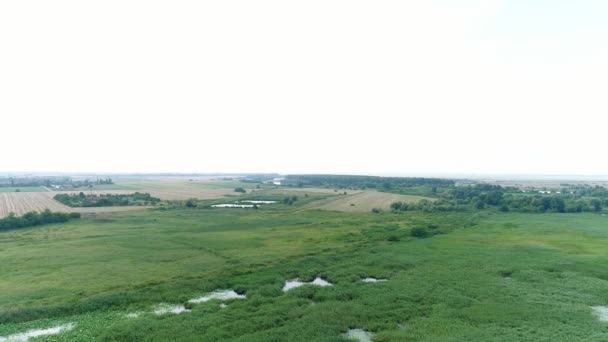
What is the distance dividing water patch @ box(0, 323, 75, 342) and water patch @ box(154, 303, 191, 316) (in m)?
5.18

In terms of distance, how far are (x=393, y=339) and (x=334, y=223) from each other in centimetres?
4377

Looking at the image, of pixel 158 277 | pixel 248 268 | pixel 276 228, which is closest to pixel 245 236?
pixel 276 228

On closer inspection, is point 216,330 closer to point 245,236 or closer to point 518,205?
point 245,236

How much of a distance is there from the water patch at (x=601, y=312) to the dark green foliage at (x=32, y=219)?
241ft

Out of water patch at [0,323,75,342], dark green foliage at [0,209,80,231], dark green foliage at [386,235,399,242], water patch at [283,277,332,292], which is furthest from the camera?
dark green foliage at [0,209,80,231]

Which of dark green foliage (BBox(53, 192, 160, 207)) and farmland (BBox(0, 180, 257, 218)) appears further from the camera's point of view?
dark green foliage (BBox(53, 192, 160, 207))

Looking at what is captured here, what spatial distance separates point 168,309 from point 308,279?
12.4m

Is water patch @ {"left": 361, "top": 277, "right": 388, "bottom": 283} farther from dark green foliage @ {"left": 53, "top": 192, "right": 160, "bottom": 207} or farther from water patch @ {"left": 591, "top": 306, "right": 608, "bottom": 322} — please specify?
dark green foliage @ {"left": 53, "top": 192, "right": 160, "bottom": 207}

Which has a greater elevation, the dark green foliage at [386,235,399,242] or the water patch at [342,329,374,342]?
the dark green foliage at [386,235,399,242]

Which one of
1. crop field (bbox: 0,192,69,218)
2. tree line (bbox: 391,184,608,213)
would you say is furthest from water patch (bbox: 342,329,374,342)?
crop field (bbox: 0,192,69,218)

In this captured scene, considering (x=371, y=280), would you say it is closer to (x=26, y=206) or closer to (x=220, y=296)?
(x=220, y=296)

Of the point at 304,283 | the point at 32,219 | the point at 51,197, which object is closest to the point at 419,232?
the point at 304,283

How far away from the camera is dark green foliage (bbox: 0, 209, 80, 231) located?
55.7 m

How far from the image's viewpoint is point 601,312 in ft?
80.6
